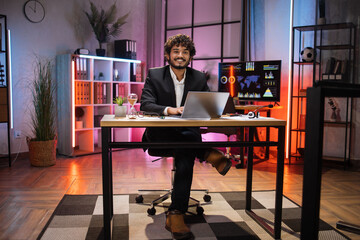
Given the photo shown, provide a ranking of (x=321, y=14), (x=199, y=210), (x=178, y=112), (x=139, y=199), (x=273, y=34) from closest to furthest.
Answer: (x=321, y=14)
(x=178, y=112)
(x=199, y=210)
(x=139, y=199)
(x=273, y=34)

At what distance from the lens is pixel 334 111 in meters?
4.57

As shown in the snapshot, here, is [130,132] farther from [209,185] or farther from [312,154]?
[312,154]

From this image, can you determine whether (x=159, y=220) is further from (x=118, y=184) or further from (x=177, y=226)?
(x=118, y=184)

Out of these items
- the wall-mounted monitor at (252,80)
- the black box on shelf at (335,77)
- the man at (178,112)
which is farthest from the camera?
the wall-mounted monitor at (252,80)

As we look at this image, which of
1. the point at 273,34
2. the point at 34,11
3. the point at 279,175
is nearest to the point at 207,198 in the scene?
the point at 279,175

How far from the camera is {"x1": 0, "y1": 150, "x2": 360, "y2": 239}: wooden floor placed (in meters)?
2.63

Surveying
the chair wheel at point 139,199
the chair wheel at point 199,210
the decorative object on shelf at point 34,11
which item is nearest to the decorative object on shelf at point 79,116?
the decorative object on shelf at point 34,11

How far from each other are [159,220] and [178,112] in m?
0.80

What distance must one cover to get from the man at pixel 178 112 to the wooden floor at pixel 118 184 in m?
0.91

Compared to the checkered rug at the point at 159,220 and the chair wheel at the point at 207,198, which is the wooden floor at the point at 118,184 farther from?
the chair wheel at the point at 207,198

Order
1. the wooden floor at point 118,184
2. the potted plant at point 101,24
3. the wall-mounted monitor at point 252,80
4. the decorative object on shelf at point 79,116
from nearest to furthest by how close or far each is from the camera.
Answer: the wooden floor at point 118,184 < the wall-mounted monitor at point 252,80 < the decorative object on shelf at point 79,116 < the potted plant at point 101,24

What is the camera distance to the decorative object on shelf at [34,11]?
187 inches

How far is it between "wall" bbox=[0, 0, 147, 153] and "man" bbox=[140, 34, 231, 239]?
268 centimetres

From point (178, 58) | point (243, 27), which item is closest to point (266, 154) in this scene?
point (243, 27)
